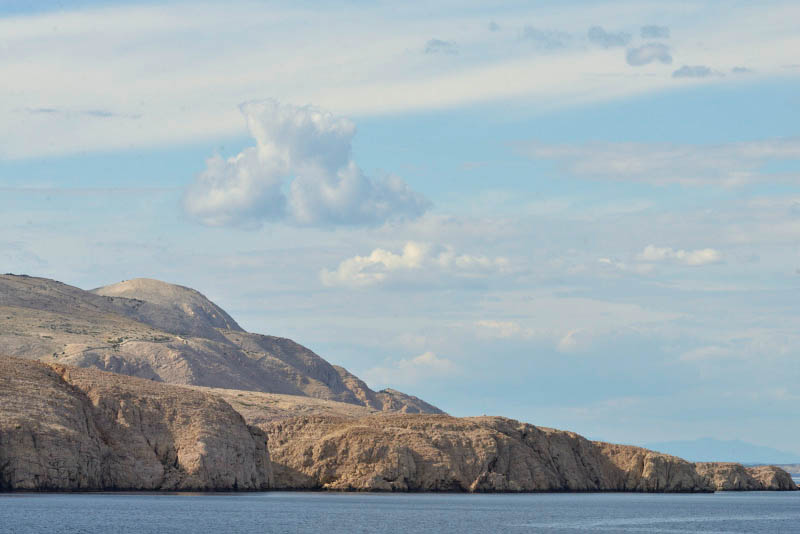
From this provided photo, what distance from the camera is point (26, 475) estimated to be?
441 feet

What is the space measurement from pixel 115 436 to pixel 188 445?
10.4 m

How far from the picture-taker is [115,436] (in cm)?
15238

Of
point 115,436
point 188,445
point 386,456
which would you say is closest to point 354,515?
point 188,445

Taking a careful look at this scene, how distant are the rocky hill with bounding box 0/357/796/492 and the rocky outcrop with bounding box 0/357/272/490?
0.16 meters

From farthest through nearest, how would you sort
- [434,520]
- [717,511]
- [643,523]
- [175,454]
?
[717,511], [175,454], [643,523], [434,520]

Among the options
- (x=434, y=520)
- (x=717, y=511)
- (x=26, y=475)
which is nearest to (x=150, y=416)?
(x=26, y=475)

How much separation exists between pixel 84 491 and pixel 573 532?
61.3 meters

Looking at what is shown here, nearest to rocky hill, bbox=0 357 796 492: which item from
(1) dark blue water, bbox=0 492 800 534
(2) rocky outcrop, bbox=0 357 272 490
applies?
(2) rocky outcrop, bbox=0 357 272 490

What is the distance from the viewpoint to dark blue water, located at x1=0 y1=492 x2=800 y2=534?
107 meters

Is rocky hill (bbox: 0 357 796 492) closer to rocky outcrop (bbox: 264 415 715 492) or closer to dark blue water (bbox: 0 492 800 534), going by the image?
rocky outcrop (bbox: 264 415 715 492)

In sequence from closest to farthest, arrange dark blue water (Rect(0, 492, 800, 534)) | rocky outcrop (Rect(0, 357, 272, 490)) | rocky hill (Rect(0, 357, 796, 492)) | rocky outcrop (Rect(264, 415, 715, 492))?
dark blue water (Rect(0, 492, 800, 534))
rocky outcrop (Rect(0, 357, 272, 490))
rocky hill (Rect(0, 357, 796, 492))
rocky outcrop (Rect(264, 415, 715, 492))

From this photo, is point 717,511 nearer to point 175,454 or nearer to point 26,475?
point 175,454

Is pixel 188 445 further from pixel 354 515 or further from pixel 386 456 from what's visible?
pixel 386 456

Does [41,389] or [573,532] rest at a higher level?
[41,389]
